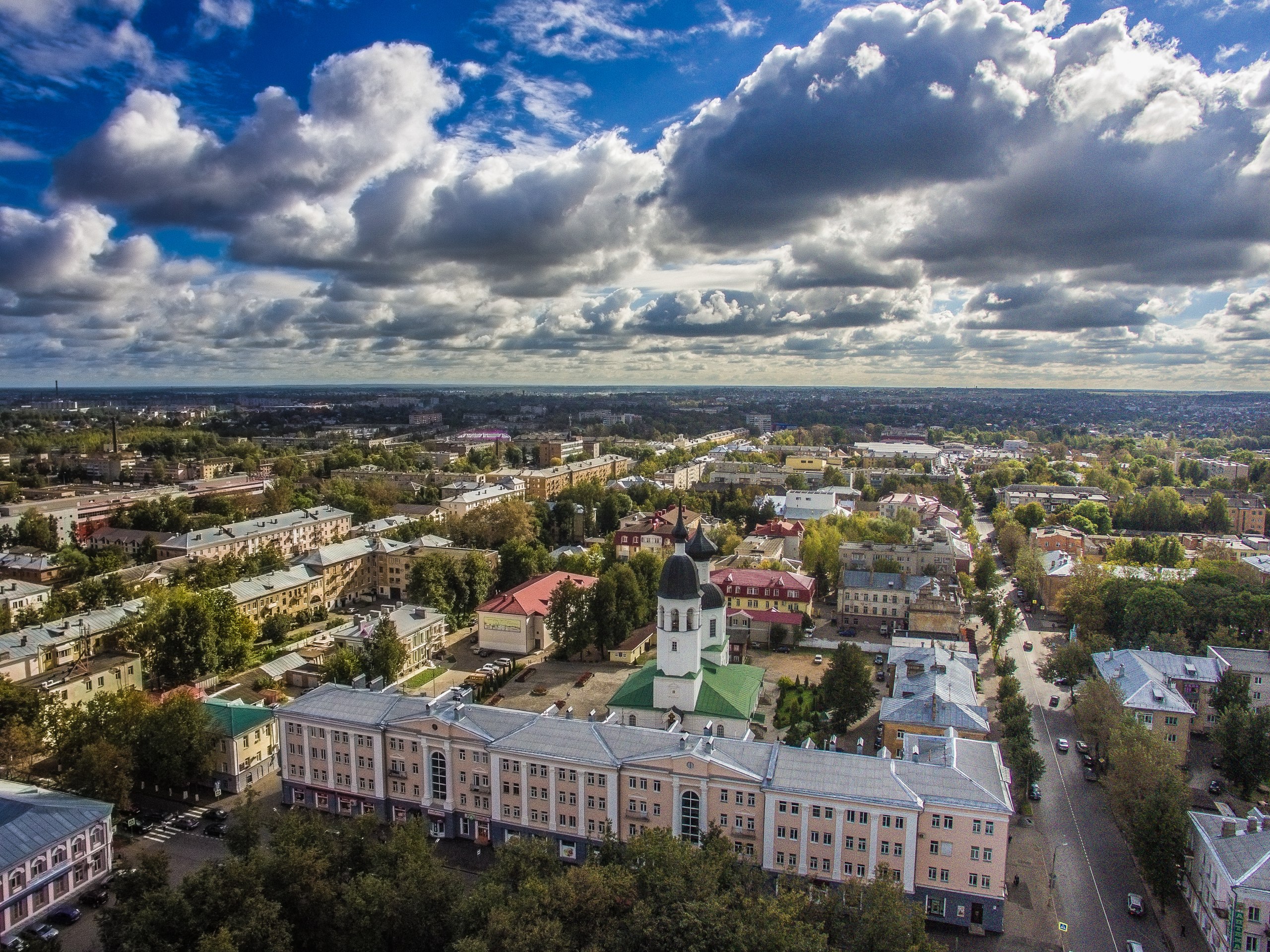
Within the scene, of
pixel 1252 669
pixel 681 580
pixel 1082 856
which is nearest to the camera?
pixel 1082 856

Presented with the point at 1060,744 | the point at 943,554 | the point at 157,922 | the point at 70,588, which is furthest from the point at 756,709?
the point at 70,588

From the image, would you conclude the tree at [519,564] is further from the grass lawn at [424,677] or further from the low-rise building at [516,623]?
the grass lawn at [424,677]

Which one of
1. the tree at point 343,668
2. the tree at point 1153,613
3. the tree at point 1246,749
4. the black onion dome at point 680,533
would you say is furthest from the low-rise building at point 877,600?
the tree at point 343,668

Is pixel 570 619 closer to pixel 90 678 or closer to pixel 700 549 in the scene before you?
pixel 700 549

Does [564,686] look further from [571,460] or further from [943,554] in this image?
[571,460]

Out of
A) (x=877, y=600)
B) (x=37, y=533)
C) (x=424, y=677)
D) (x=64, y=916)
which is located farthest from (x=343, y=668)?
(x=37, y=533)

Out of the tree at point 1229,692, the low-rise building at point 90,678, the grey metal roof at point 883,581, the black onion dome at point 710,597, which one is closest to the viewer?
the low-rise building at point 90,678

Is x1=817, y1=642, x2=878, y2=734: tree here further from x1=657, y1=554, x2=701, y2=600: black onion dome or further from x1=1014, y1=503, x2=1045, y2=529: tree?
x1=1014, y1=503, x2=1045, y2=529: tree
